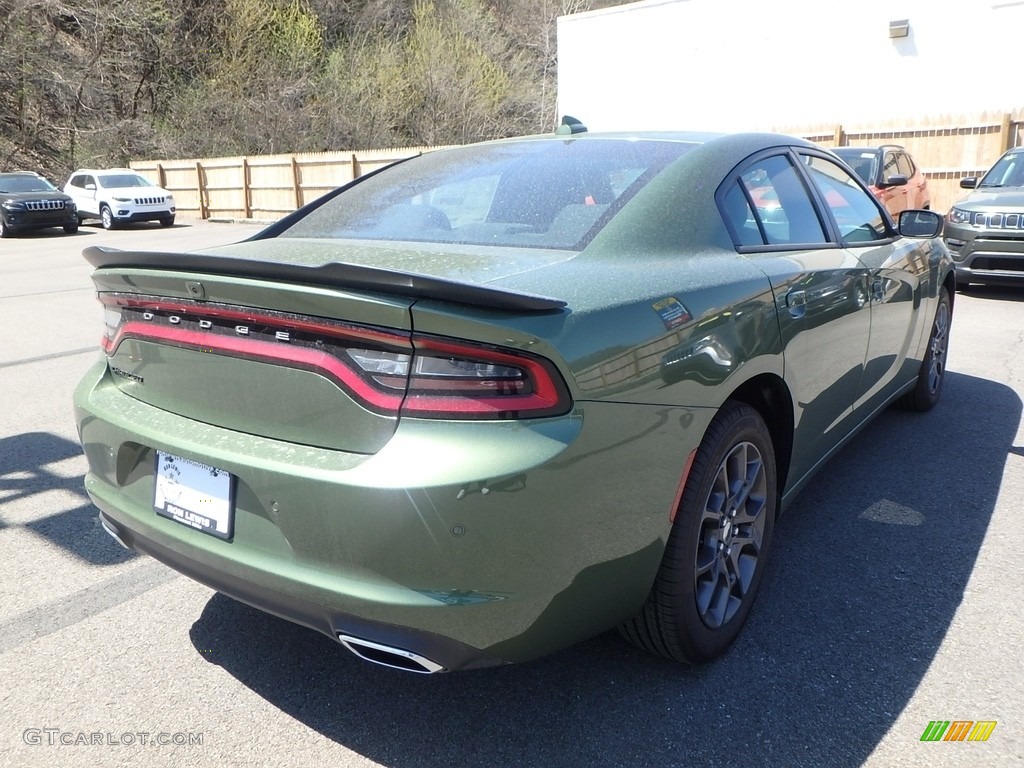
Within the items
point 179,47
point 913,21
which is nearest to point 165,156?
point 179,47

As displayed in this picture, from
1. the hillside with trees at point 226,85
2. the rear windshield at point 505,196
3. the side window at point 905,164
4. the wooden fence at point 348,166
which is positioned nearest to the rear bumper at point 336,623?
the rear windshield at point 505,196

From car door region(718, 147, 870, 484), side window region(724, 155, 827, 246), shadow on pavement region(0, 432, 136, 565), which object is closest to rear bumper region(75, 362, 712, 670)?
car door region(718, 147, 870, 484)

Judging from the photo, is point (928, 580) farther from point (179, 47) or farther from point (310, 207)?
point (179, 47)

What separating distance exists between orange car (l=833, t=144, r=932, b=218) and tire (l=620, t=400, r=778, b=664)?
26.9 feet

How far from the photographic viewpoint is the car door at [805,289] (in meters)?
2.77

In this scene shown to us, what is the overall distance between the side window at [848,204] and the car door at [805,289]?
0.23 meters

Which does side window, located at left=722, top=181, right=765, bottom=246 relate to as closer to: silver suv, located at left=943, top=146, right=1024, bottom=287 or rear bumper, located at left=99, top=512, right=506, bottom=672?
rear bumper, located at left=99, top=512, right=506, bottom=672

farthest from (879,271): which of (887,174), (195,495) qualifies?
(887,174)

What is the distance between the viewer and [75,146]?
105 ft

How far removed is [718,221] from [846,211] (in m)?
1.40

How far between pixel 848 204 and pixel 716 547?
2058mm

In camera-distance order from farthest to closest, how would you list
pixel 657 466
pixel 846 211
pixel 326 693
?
pixel 846 211
pixel 326 693
pixel 657 466

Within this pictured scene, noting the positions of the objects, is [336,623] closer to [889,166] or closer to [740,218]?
[740,218]

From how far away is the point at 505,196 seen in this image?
281 cm
